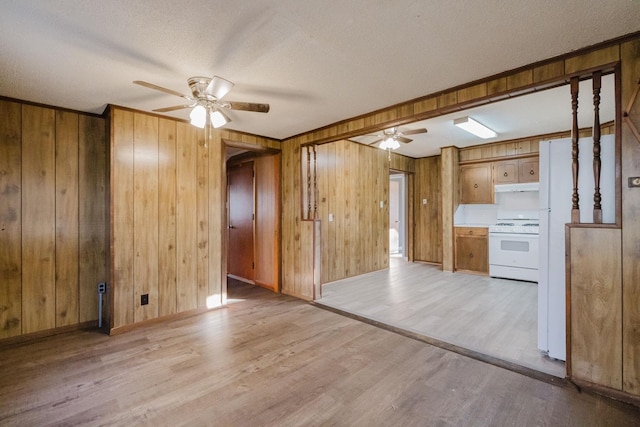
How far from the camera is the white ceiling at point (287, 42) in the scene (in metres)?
1.64

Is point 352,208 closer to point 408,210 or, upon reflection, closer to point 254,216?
point 254,216

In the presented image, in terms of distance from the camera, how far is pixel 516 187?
5527 millimetres

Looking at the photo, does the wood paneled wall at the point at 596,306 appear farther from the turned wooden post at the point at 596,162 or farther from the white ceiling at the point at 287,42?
the white ceiling at the point at 287,42

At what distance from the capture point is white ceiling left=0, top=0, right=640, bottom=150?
164cm

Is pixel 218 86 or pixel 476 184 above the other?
pixel 218 86

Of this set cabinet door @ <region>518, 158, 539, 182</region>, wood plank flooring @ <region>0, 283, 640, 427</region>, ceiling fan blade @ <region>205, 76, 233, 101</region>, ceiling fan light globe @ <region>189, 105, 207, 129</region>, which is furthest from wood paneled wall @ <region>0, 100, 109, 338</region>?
cabinet door @ <region>518, 158, 539, 182</region>

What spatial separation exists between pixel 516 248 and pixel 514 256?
148 millimetres

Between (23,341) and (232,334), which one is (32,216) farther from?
(232,334)

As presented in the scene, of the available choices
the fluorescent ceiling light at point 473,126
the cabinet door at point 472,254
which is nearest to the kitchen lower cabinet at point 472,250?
the cabinet door at point 472,254

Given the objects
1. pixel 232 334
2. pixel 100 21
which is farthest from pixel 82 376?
pixel 100 21

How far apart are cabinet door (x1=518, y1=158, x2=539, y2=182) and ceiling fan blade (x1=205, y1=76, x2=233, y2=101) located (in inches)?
215

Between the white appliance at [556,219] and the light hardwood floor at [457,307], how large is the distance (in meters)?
0.27

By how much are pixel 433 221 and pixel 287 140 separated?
14.0ft

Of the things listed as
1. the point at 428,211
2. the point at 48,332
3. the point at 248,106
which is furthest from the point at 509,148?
the point at 48,332
